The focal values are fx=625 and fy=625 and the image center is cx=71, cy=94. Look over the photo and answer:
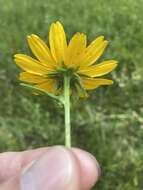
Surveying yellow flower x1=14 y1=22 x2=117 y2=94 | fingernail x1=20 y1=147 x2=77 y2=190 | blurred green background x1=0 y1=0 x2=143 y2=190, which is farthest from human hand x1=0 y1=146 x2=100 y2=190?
blurred green background x1=0 y1=0 x2=143 y2=190

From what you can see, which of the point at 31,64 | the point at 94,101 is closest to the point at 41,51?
the point at 31,64

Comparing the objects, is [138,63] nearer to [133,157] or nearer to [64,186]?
[133,157]

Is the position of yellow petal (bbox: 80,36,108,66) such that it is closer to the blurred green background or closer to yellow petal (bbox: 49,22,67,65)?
yellow petal (bbox: 49,22,67,65)

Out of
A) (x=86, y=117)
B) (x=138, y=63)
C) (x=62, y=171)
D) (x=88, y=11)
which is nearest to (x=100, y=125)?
(x=86, y=117)

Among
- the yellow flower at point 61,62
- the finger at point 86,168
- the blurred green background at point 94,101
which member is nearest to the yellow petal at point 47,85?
the yellow flower at point 61,62

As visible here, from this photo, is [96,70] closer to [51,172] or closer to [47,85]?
[47,85]

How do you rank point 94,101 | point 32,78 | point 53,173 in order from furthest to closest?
point 94,101, point 32,78, point 53,173

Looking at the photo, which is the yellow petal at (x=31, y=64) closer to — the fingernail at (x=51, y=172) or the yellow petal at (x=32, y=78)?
the yellow petal at (x=32, y=78)
